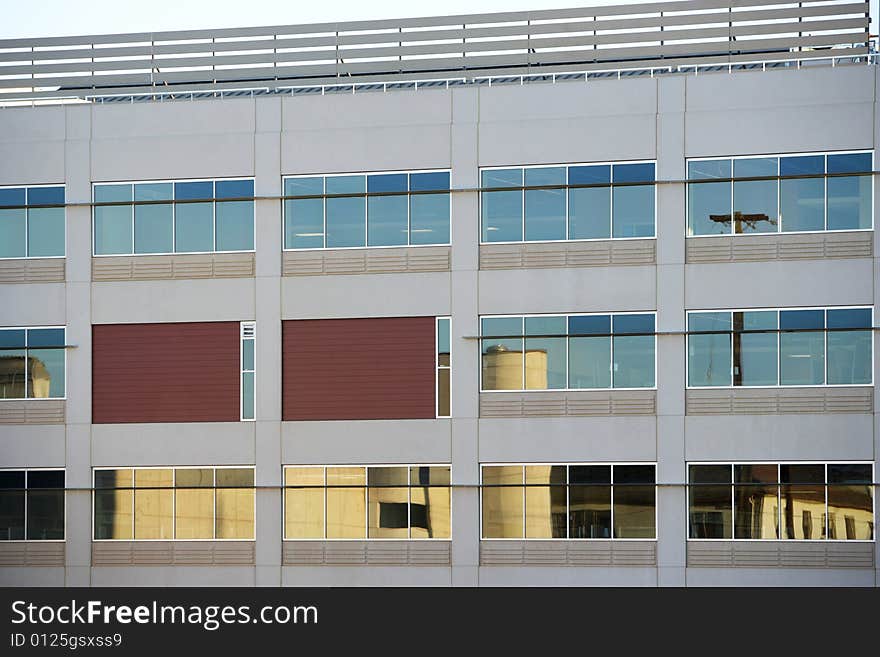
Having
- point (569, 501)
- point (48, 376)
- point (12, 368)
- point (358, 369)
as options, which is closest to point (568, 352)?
point (569, 501)

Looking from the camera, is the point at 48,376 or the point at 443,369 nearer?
the point at 443,369

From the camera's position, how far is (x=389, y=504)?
32.6 meters

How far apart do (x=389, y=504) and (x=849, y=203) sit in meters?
12.6

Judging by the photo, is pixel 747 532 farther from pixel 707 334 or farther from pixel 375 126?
pixel 375 126

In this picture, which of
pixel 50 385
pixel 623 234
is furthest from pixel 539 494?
pixel 50 385

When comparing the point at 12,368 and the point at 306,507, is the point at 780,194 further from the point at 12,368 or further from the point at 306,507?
the point at 12,368

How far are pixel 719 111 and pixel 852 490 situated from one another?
910 centimetres

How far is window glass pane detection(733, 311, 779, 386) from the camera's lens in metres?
31.5

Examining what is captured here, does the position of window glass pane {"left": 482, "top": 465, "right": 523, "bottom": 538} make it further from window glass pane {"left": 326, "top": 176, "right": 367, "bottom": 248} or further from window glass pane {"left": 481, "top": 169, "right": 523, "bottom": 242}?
window glass pane {"left": 326, "top": 176, "right": 367, "bottom": 248}

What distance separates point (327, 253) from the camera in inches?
1308

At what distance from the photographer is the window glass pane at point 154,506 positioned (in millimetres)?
33406

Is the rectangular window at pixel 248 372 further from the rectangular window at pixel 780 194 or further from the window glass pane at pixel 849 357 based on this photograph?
the window glass pane at pixel 849 357

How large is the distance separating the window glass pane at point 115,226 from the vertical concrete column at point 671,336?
12.9 m

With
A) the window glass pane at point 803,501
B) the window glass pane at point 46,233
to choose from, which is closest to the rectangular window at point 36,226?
the window glass pane at point 46,233
